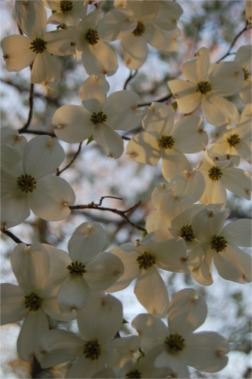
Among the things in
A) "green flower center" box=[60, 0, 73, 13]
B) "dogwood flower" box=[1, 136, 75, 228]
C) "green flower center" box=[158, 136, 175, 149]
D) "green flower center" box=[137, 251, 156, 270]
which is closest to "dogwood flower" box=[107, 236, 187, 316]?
"green flower center" box=[137, 251, 156, 270]

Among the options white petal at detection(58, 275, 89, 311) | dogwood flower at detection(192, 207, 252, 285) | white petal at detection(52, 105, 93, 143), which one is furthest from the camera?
white petal at detection(52, 105, 93, 143)

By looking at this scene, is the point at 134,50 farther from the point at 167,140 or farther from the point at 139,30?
the point at 167,140

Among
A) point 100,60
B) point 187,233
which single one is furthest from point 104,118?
point 187,233

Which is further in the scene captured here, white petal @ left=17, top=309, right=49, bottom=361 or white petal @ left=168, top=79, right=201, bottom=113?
white petal @ left=168, top=79, right=201, bottom=113

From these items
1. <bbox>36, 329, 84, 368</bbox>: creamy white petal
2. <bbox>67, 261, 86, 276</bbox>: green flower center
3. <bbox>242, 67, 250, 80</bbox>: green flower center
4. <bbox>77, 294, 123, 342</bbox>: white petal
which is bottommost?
<bbox>36, 329, 84, 368</bbox>: creamy white petal

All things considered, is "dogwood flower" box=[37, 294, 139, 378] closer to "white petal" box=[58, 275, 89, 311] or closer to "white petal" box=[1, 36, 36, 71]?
"white petal" box=[58, 275, 89, 311]

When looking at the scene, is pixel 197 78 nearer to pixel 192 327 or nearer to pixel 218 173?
pixel 218 173

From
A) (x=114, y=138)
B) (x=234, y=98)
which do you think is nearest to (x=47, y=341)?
(x=114, y=138)

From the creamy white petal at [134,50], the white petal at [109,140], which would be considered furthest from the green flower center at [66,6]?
the white petal at [109,140]
